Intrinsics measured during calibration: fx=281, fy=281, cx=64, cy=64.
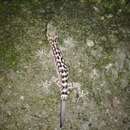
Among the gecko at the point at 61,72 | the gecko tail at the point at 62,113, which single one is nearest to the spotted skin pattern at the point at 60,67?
the gecko at the point at 61,72

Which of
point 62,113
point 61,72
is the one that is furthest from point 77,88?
point 62,113

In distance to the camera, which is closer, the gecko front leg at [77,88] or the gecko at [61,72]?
the gecko at [61,72]

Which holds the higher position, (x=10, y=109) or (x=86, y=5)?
(x=86, y=5)

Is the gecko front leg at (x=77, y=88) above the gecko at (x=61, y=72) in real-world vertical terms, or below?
below

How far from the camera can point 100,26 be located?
7.32 metres

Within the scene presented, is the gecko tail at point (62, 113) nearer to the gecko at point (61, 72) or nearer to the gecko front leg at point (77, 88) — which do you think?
the gecko at point (61, 72)

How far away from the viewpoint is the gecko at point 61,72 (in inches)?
252

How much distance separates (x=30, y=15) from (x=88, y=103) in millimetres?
2720

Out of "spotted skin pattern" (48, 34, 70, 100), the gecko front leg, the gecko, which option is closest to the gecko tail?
the gecko

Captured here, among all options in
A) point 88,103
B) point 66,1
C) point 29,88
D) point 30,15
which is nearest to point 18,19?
point 30,15

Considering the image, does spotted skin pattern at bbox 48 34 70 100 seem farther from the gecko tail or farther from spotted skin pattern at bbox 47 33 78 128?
the gecko tail

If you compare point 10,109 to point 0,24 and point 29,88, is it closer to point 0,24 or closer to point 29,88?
point 29,88

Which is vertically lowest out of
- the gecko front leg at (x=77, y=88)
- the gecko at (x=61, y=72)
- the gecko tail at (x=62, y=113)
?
the gecko tail at (x=62, y=113)

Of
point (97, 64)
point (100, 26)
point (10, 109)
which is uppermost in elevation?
point (100, 26)
